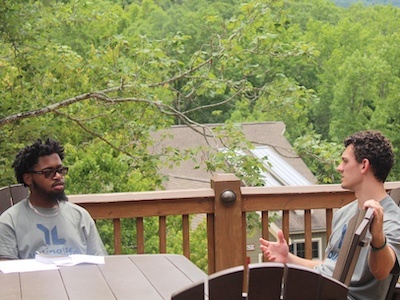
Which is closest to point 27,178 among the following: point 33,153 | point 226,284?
point 33,153

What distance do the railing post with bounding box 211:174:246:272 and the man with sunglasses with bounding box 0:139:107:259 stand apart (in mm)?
736

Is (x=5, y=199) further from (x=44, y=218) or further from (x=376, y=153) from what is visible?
(x=376, y=153)

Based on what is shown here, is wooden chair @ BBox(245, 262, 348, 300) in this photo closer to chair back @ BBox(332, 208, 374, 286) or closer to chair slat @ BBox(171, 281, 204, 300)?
chair slat @ BBox(171, 281, 204, 300)

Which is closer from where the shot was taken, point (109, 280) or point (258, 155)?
point (109, 280)

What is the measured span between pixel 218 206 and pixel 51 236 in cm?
97

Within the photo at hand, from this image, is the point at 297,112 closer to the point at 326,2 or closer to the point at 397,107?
the point at 397,107

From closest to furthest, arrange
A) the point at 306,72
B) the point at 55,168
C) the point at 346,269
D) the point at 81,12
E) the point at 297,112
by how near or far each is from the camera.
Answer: the point at 346,269
the point at 55,168
the point at 297,112
the point at 81,12
the point at 306,72

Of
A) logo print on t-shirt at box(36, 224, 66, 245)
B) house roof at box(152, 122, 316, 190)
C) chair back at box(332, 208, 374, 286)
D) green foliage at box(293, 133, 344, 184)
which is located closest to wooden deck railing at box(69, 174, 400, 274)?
logo print on t-shirt at box(36, 224, 66, 245)

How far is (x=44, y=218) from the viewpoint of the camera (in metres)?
3.24

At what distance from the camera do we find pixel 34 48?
9109mm

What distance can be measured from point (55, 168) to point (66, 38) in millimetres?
21252

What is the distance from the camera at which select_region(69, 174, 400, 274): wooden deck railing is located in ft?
12.3

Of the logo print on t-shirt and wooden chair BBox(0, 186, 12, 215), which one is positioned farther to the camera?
wooden chair BBox(0, 186, 12, 215)

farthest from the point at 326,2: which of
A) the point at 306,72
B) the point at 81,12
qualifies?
the point at 81,12
